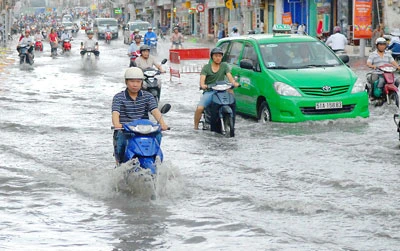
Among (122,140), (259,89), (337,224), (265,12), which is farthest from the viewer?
(265,12)

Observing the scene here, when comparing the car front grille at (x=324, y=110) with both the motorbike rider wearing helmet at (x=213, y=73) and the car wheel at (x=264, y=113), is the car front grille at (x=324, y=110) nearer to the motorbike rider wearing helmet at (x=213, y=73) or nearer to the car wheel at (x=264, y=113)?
the car wheel at (x=264, y=113)

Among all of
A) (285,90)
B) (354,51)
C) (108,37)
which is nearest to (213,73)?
(285,90)

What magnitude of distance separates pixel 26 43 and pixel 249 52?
931 inches

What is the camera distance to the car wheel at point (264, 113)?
15.8 meters

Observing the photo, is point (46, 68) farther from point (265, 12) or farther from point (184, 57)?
point (265, 12)

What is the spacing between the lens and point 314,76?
1551 centimetres

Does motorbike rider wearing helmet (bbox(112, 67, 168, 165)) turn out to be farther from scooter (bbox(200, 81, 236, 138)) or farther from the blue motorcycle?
scooter (bbox(200, 81, 236, 138))

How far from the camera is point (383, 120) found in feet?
54.1

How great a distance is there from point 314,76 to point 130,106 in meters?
6.14

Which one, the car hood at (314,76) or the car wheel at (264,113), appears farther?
the car wheel at (264,113)

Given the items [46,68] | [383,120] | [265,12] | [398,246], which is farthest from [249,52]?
[265,12]

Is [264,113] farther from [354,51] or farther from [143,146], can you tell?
[354,51]

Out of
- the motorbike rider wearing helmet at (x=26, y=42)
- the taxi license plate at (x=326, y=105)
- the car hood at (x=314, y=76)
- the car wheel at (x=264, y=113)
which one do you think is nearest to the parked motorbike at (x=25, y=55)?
the motorbike rider wearing helmet at (x=26, y=42)

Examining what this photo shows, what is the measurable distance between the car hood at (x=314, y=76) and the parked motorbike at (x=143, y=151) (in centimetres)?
630
